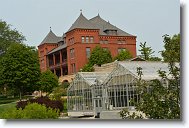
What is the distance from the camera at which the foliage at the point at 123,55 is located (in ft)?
13.4

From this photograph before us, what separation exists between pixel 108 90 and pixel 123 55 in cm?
139

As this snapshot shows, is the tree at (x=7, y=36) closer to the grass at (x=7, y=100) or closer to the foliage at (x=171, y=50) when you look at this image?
the grass at (x=7, y=100)

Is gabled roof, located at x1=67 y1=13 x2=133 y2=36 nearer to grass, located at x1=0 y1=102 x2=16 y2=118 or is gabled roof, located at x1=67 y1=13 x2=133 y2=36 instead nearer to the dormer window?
the dormer window

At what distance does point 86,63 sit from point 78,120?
2.36 feet

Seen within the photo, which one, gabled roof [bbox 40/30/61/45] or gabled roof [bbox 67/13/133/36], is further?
gabled roof [bbox 40/30/61/45]

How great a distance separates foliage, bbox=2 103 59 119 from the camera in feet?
13.3

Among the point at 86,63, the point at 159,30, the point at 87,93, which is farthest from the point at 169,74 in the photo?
the point at 87,93

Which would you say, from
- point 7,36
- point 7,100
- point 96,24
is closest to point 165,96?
point 96,24

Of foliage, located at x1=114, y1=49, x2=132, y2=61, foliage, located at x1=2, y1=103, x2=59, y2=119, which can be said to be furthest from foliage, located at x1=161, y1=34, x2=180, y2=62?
foliage, located at x1=2, y1=103, x2=59, y2=119

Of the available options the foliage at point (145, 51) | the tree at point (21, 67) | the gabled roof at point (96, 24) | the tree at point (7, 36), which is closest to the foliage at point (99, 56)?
the gabled roof at point (96, 24)

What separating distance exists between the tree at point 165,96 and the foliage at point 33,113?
1.24 metres

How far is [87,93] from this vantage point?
18.3ft

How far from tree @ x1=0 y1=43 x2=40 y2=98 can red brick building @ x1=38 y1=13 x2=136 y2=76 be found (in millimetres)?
141

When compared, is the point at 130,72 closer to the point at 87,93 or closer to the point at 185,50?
the point at 87,93
